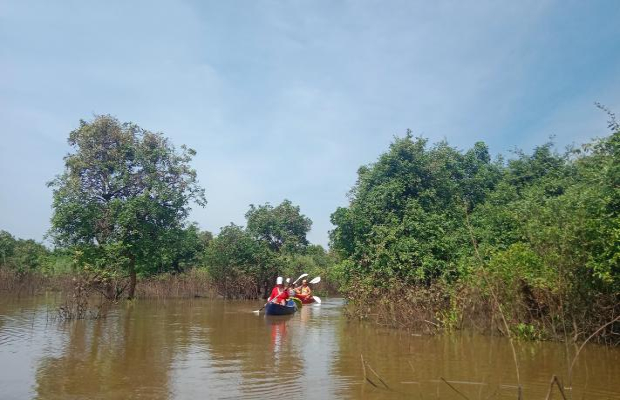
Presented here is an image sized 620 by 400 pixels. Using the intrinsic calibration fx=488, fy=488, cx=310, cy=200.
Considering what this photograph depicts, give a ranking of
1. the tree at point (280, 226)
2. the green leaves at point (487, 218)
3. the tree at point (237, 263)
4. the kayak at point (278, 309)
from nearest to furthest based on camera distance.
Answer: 1. the green leaves at point (487, 218)
2. the kayak at point (278, 309)
3. the tree at point (237, 263)
4. the tree at point (280, 226)

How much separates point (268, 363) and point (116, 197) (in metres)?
16.0

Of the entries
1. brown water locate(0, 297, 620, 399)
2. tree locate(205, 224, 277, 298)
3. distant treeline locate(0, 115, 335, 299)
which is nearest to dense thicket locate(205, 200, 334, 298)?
tree locate(205, 224, 277, 298)

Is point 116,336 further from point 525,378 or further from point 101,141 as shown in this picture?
point 101,141

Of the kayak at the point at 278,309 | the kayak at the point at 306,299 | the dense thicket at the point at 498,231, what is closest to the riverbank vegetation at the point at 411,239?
the dense thicket at the point at 498,231

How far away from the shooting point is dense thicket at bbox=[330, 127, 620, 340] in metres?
9.89

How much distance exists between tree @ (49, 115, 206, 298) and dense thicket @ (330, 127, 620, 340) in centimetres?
888

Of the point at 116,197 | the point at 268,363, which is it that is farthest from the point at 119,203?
the point at 268,363

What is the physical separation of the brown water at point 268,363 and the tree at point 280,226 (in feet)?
62.7

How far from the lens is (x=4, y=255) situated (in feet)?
93.0

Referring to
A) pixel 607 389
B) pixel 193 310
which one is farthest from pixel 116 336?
pixel 607 389

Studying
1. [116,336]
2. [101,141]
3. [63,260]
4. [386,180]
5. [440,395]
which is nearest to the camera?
[440,395]

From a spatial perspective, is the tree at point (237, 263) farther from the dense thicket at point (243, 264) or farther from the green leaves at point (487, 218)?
the green leaves at point (487, 218)

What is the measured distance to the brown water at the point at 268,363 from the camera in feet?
24.0

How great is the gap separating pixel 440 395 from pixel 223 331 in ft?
28.0
